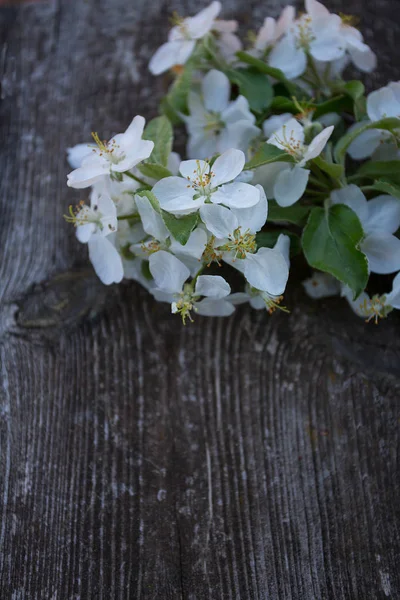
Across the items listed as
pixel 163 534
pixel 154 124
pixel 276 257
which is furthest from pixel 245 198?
pixel 163 534

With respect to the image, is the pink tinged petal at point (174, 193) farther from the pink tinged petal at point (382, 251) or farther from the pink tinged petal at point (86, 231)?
the pink tinged petal at point (382, 251)

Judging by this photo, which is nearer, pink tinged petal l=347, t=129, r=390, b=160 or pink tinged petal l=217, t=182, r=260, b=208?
pink tinged petal l=217, t=182, r=260, b=208

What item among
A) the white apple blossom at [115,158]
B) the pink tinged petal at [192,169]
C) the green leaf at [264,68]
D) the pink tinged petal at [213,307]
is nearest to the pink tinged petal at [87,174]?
the white apple blossom at [115,158]

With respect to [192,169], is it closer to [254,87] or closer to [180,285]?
[180,285]

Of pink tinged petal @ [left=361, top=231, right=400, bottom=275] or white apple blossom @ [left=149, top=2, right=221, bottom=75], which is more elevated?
white apple blossom @ [left=149, top=2, right=221, bottom=75]

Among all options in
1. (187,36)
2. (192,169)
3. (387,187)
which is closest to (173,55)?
(187,36)

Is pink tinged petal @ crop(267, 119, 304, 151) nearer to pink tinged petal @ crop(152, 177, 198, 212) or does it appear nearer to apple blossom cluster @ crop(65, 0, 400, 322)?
apple blossom cluster @ crop(65, 0, 400, 322)

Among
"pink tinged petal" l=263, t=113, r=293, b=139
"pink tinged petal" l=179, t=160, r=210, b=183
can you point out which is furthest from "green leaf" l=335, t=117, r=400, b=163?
"pink tinged petal" l=179, t=160, r=210, b=183
